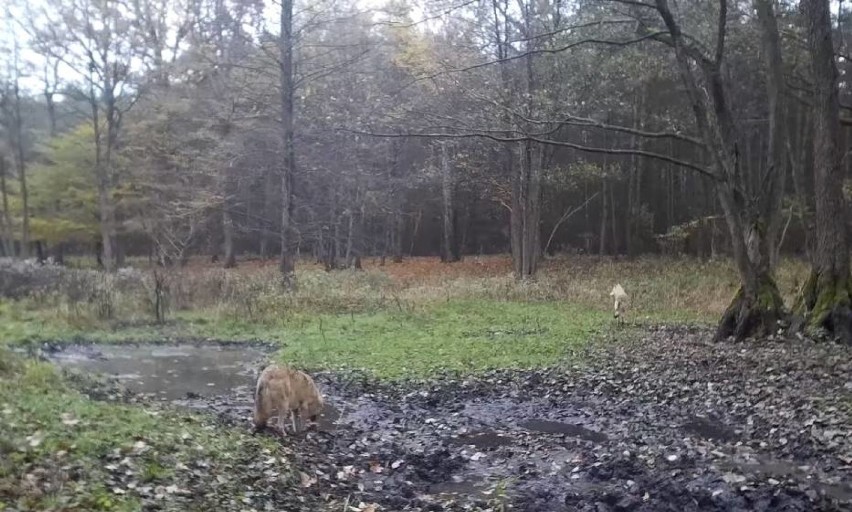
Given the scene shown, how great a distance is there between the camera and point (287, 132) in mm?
25141

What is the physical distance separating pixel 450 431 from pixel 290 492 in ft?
10.9

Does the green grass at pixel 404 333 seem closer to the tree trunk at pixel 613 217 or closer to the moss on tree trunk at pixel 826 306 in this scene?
the moss on tree trunk at pixel 826 306

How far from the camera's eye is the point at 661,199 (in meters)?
36.2

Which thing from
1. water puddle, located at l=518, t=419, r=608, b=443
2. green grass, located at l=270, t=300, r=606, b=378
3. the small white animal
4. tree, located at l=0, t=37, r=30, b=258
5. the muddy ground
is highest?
tree, located at l=0, t=37, r=30, b=258

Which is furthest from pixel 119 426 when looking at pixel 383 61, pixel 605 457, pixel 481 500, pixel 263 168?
pixel 383 61

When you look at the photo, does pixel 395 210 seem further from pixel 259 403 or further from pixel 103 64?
pixel 259 403

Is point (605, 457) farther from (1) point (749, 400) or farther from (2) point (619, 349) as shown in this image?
(2) point (619, 349)

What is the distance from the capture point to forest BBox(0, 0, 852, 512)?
766 cm

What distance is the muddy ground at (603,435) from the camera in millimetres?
7207

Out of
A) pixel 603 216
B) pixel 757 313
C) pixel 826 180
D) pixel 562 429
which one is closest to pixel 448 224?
pixel 603 216

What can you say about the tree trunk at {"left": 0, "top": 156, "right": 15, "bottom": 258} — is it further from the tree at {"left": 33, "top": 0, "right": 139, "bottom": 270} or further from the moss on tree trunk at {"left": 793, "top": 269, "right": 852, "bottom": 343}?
the moss on tree trunk at {"left": 793, "top": 269, "right": 852, "bottom": 343}

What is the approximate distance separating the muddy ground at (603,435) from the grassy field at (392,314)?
1695 mm

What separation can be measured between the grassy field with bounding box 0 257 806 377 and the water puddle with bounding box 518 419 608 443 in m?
2.90

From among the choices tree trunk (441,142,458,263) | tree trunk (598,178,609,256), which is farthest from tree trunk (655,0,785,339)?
tree trunk (441,142,458,263)
